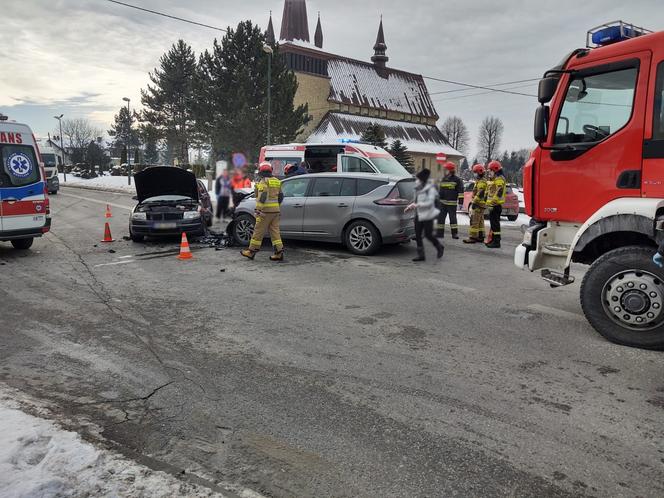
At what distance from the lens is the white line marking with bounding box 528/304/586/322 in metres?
5.70

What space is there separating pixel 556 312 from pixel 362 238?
174 inches

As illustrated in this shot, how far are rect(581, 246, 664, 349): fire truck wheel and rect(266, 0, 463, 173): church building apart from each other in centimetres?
4650

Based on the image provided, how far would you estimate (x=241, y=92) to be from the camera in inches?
1347

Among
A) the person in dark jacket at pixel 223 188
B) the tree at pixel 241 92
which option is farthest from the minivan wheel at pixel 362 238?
the tree at pixel 241 92

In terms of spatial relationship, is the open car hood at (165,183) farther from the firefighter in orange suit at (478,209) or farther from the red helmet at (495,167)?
the red helmet at (495,167)

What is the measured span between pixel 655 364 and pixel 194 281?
6.16m

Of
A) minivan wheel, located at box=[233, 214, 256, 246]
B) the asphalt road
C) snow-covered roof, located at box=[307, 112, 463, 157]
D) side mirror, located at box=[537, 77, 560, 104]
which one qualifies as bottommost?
the asphalt road

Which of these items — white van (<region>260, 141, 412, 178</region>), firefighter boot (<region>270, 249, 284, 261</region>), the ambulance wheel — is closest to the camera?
firefighter boot (<region>270, 249, 284, 261</region>)

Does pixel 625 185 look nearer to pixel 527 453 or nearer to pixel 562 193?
pixel 562 193

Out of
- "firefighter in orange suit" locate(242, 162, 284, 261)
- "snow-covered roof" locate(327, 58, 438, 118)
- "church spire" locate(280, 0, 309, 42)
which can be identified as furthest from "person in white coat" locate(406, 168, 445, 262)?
"church spire" locate(280, 0, 309, 42)

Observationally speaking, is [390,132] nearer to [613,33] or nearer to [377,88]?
[377,88]

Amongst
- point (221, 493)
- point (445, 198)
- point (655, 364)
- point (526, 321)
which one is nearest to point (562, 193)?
point (526, 321)

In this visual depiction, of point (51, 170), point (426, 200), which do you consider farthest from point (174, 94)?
point (426, 200)

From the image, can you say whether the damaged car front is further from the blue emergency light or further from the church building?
the church building
